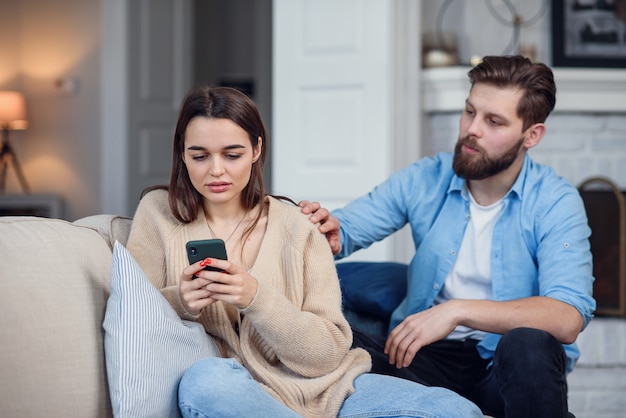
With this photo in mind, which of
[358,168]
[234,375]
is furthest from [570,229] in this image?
[358,168]

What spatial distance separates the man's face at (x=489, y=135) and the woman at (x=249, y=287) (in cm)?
57

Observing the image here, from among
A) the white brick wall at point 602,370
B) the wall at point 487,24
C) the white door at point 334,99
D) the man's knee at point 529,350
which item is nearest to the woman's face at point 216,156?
the man's knee at point 529,350

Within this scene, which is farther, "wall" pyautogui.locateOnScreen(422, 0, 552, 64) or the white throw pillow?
"wall" pyautogui.locateOnScreen(422, 0, 552, 64)

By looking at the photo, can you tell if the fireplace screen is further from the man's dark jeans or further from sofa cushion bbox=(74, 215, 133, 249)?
sofa cushion bbox=(74, 215, 133, 249)

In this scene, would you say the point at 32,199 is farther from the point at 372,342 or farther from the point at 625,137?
the point at 372,342

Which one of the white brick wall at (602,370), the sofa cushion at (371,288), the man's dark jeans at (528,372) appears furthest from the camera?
the white brick wall at (602,370)

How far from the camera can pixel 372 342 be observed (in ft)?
7.01

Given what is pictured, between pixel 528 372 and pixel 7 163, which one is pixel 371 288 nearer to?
pixel 528 372

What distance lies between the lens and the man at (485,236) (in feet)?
6.52

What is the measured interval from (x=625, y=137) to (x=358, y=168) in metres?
1.21

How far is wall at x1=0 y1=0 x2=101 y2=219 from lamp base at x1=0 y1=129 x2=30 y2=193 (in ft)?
0.24

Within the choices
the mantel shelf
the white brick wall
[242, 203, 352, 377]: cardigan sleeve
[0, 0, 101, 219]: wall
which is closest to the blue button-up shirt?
[242, 203, 352, 377]: cardigan sleeve

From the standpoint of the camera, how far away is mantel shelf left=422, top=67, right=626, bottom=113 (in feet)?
12.7

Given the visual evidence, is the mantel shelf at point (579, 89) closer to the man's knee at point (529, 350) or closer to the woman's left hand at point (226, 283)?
the man's knee at point (529, 350)
